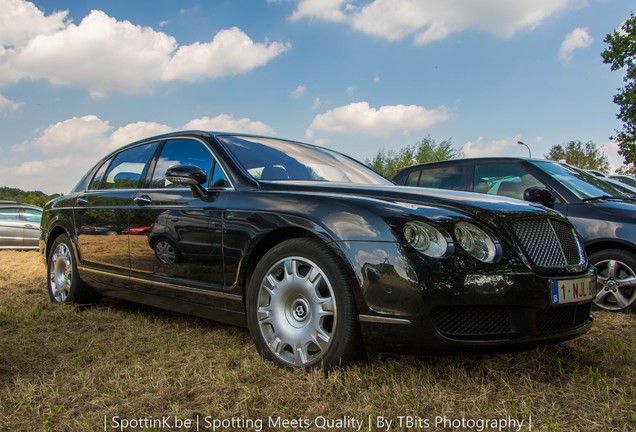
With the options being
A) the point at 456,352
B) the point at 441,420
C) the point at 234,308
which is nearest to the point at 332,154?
the point at 234,308

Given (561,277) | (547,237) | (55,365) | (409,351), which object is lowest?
(55,365)

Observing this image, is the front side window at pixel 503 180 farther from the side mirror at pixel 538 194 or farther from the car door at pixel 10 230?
the car door at pixel 10 230

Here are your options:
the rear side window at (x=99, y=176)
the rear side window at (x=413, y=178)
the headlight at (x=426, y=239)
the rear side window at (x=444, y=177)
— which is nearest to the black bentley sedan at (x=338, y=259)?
the headlight at (x=426, y=239)

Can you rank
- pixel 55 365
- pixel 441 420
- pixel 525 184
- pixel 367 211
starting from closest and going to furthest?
pixel 441 420 → pixel 367 211 → pixel 55 365 → pixel 525 184

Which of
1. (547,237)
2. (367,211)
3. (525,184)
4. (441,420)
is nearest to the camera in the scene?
(441,420)

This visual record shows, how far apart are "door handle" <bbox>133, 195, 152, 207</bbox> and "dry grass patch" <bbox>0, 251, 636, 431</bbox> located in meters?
0.95

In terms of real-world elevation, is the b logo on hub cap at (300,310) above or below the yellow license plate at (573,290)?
below

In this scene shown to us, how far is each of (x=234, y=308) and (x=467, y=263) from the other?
4.72 feet

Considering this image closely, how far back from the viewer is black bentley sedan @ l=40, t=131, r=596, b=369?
8.43 ft

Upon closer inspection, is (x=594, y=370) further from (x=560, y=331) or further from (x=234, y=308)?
(x=234, y=308)

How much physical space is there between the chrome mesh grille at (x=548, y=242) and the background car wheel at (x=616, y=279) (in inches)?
73.4

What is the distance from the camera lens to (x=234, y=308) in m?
3.30

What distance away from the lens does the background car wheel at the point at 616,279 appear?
471 cm

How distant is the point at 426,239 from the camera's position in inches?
103
